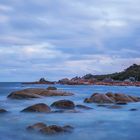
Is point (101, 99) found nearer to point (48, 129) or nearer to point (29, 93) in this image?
point (29, 93)

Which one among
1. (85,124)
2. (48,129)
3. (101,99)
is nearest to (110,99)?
(101,99)

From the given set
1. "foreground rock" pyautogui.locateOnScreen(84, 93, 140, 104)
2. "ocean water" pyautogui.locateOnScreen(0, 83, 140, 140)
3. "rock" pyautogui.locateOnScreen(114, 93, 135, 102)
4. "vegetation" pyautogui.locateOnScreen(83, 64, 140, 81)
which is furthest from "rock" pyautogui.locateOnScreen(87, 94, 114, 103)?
"vegetation" pyautogui.locateOnScreen(83, 64, 140, 81)

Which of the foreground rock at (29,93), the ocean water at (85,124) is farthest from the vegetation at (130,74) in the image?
the ocean water at (85,124)

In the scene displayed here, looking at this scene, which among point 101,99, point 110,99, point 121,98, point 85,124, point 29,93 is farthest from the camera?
point 29,93

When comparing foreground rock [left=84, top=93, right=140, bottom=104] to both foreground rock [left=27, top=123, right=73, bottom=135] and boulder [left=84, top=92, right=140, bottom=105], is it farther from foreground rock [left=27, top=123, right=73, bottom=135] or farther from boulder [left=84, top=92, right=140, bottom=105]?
foreground rock [left=27, top=123, right=73, bottom=135]

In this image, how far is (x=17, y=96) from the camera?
50.7 m

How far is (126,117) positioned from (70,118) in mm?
4776

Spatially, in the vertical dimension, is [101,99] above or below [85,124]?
above

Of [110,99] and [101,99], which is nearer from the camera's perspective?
[101,99]

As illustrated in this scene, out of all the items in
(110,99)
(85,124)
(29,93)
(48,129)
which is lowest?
(85,124)

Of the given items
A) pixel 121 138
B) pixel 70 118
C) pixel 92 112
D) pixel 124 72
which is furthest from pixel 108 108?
pixel 124 72

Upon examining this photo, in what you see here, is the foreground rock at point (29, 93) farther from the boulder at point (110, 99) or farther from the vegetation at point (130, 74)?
the vegetation at point (130, 74)


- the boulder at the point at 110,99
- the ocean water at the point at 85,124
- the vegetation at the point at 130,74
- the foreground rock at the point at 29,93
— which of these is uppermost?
the vegetation at the point at 130,74

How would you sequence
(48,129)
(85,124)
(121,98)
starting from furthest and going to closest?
1. (121,98)
2. (85,124)
3. (48,129)
